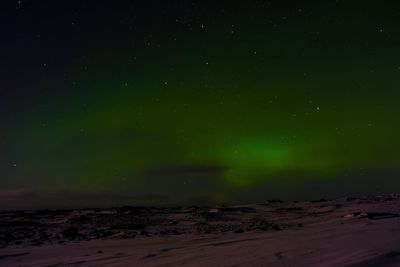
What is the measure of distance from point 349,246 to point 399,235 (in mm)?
1176

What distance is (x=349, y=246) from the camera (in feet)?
18.8

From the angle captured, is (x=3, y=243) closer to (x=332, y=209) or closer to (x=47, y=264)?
(x=47, y=264)

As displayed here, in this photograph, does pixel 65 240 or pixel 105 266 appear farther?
pixel 65 240

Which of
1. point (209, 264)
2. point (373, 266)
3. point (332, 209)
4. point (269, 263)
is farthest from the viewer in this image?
point (332, 209)

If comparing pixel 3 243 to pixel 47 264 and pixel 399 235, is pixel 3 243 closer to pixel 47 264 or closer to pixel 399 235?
pixel 47 264

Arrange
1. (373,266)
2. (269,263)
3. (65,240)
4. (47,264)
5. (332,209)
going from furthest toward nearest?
1. (332,209)
2. (65,240)
3. (47,264)
4. (269,263)
5. (373,266)

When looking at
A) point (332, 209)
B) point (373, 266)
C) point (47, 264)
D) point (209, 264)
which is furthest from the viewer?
point (332, 209)

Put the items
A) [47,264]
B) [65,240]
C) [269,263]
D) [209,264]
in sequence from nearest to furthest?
1. [269,263]
2. [209,264]
3. [47,264]
4. [65,240]

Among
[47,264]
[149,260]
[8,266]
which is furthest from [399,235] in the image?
[8,266]

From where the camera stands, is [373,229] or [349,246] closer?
[349,246]

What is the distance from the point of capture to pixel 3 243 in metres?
11.0

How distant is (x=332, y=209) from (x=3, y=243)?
11.8 metres

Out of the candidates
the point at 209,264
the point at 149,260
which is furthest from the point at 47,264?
the point at 209,264

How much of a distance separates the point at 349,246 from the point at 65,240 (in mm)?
7281
